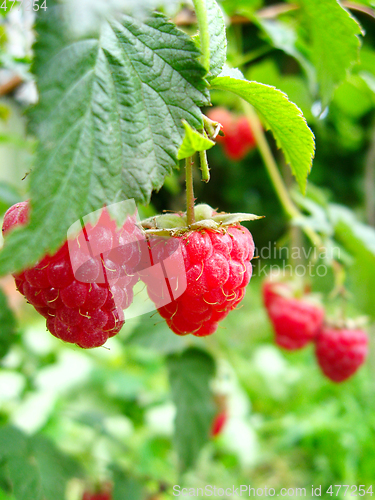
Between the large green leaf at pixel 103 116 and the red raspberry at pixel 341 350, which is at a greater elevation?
the large green leaf at pixel 103 116

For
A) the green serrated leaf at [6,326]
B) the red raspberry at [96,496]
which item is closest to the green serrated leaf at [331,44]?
the green serrated leaf at [6,326]

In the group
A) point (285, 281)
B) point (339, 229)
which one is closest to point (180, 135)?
point (339, 229)

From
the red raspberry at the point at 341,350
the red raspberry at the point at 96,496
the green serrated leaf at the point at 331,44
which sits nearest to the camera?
the green serrated leaf at the point at 331,44

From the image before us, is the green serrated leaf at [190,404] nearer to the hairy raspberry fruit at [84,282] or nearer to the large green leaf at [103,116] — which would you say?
the hairy raspberry fruit at [84,282]

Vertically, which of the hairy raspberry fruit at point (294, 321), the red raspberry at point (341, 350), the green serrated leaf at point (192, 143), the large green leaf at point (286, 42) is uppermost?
the green serrated leaf at point (192, 143)

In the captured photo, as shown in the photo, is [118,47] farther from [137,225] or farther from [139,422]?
[139,422]

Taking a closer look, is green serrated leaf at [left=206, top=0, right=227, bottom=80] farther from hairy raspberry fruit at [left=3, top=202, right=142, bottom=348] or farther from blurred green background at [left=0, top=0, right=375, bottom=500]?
blurred green background at [left=0, top=0, right=375, bottom=500]

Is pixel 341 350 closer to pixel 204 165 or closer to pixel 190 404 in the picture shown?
pixel 190 404
